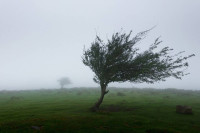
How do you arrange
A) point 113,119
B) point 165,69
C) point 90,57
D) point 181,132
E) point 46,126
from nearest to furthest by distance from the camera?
1. point 181,132
2. point 46,126
3. point 113,119
4. point 165,69
5. point 90,57

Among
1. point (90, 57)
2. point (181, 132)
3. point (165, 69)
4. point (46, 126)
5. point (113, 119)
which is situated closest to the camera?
point (181, 132)

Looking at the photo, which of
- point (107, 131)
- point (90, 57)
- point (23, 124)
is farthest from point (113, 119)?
point (90, 57)

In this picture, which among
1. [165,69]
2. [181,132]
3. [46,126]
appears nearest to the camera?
[181,132]

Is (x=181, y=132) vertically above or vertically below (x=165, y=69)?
below

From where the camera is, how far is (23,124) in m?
26.0

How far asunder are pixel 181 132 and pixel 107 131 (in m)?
9.56

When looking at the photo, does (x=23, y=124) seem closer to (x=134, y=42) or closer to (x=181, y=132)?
(x=181, y=132)

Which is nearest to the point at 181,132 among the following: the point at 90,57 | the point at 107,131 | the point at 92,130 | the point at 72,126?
the point at 107,131

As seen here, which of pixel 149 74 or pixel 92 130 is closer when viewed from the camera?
pixel 92 130

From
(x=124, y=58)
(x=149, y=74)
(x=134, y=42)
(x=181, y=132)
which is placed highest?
(x=134, y=42)

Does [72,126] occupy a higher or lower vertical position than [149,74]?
lower

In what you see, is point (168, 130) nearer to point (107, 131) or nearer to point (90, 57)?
point (107, 131)

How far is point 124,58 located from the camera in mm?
39031

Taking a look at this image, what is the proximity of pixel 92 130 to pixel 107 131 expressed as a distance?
2026 mm
